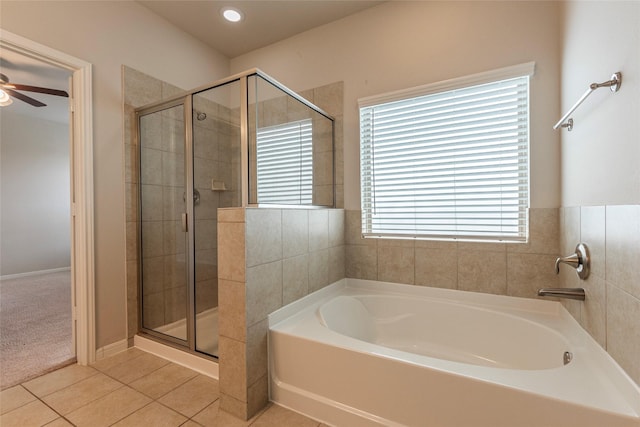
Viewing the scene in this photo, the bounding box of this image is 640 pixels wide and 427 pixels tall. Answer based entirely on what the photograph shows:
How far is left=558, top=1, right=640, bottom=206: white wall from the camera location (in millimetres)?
964

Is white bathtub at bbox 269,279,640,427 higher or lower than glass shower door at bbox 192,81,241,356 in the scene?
lower

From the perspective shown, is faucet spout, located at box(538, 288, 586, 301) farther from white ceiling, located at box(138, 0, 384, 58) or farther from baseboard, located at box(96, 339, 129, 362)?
baseboard, located at box(96, 339, 129, 362)

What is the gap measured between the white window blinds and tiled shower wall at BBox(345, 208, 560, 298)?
0.54 m

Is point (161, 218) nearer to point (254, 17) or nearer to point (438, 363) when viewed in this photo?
point (254, 17)

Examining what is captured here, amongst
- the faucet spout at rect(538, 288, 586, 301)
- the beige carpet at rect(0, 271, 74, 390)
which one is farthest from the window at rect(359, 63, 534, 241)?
the beige carpet at rect(0, 271, 74, 390)

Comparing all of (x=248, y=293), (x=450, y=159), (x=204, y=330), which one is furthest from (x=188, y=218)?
(x=450, y=159)

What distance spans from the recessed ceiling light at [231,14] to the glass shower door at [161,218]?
0.96 m

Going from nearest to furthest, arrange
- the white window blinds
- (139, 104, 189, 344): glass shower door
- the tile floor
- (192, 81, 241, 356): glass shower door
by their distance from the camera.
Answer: the tile floor
the white window blinds
(192, 81, 241, 356): glass shower door
(139, 104, 189, 344): glass shower door

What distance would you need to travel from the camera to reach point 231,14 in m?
2.35

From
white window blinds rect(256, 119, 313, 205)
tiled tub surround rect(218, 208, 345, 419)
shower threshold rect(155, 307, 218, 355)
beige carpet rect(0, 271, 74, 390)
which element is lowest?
beige carpet rect(0, 271, 74, 390)

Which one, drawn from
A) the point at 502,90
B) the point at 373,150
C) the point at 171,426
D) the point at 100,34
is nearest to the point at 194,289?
the point at 171,426

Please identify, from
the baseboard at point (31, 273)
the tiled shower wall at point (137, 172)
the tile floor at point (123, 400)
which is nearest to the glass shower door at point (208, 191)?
the tiled shower wall at point (137, 172)

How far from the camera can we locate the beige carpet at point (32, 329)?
6.16 feet

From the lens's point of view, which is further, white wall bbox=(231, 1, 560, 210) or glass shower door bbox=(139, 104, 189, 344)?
glass shower door bbox=(139, 104, 189, 344)
